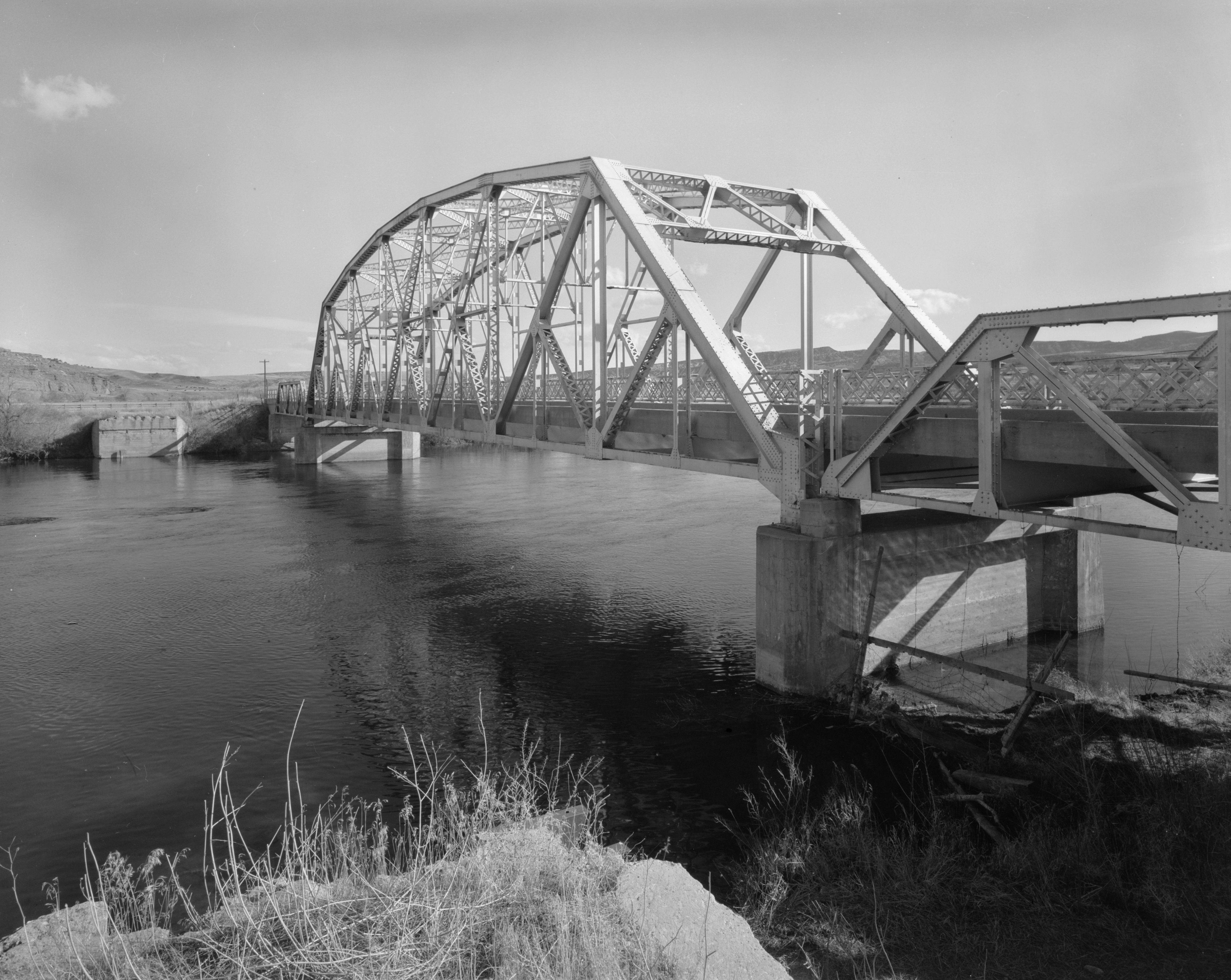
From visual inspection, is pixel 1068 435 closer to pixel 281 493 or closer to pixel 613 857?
pixel 613 857

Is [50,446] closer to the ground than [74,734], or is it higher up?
higher up

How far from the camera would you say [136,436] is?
219 ft

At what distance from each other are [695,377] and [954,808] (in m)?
11.0

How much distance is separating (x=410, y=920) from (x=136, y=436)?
69.7 meters

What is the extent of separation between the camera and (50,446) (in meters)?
64.7

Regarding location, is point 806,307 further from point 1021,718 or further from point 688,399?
point 1021,718

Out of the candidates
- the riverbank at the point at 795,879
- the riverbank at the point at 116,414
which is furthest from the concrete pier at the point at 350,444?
the riverbank at the point at 795,879

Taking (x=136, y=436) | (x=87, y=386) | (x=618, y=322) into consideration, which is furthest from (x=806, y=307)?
(x=87, y=386)

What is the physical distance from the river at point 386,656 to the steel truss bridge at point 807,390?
12.1 ft

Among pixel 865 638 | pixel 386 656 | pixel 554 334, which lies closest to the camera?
pixel 865 638

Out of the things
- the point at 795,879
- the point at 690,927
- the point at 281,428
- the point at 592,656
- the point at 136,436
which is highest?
the point at 281,428

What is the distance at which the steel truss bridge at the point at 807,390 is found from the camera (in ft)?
→ 33.7

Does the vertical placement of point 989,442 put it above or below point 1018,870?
above

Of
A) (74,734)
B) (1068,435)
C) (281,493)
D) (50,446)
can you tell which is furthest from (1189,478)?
(50,446)
